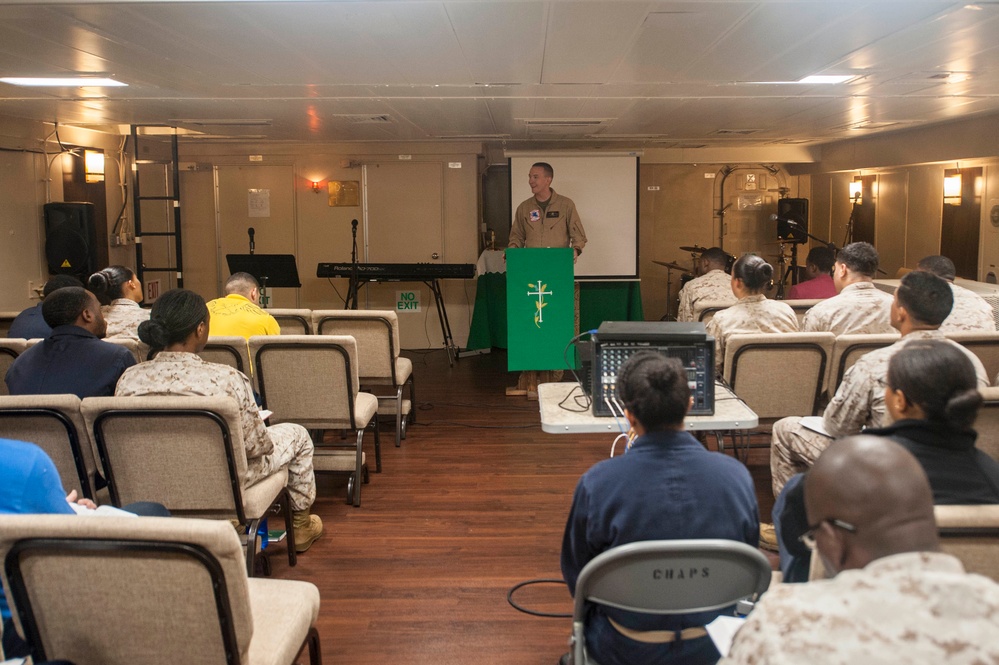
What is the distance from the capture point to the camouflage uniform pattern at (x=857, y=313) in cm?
453

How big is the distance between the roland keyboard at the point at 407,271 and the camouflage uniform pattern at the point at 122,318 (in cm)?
390

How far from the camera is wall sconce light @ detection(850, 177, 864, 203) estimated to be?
10.2 meters

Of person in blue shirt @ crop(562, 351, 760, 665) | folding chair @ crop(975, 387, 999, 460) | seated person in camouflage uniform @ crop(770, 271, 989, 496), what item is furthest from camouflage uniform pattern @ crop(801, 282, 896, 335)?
person in blue shirt @ crop(562, 351, 760, 665)

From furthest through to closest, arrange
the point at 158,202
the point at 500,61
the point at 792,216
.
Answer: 1. the point at 792,216
2. the point at 158,202
3. the point at 500,61

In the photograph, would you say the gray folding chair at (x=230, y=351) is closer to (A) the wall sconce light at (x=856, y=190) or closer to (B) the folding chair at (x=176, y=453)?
(B) the folding chair at (x=176, y=453)

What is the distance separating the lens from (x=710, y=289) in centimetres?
648

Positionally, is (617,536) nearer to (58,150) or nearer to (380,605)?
(380,605)

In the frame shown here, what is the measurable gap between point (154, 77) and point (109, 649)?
4036 mm

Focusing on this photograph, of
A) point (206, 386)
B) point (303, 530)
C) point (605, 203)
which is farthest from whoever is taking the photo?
point (605, 203)

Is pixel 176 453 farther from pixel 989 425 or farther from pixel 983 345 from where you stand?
pixel 983 345

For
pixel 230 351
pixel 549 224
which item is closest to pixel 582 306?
pixel 549 224

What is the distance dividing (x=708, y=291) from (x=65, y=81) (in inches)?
185

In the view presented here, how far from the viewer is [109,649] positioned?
6.23ft

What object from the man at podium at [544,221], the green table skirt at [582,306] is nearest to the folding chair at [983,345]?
the man at podium at [544,221]
